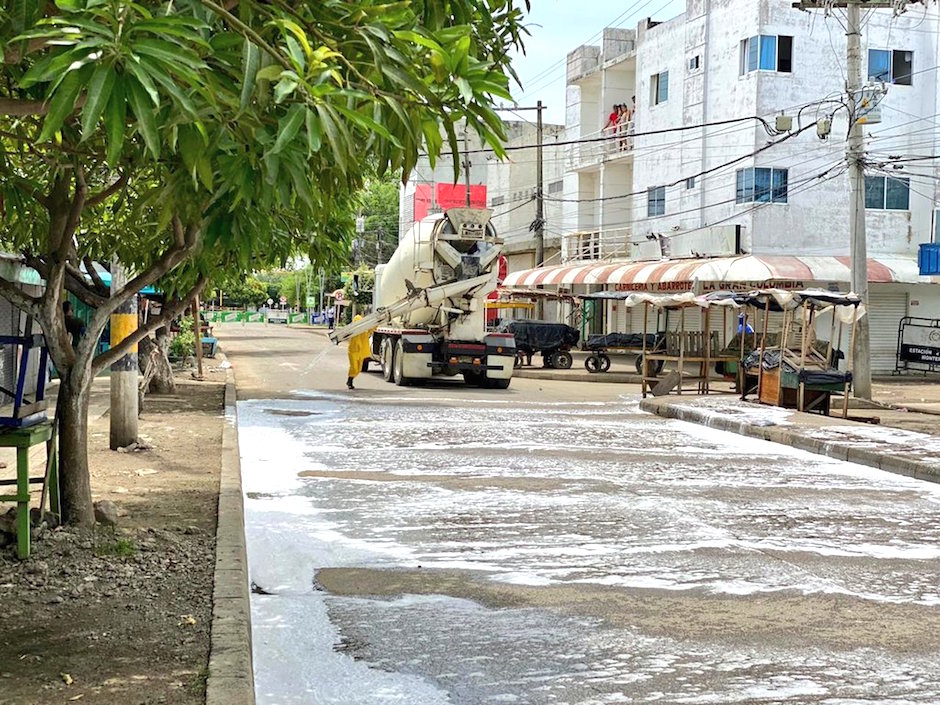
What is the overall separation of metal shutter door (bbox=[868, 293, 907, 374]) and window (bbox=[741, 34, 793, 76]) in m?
7.89

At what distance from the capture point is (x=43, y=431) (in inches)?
282

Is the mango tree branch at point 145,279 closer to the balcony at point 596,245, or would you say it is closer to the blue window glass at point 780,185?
the blue window glass at point 780,185

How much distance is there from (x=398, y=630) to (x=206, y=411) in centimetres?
1252

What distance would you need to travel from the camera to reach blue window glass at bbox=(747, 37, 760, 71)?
117ft

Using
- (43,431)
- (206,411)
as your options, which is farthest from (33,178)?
(206,411)

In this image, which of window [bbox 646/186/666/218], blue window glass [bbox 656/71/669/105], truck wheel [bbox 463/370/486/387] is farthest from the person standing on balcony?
truck wheel [bbox 463/370/486/387]

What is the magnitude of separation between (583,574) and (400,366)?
1918cm

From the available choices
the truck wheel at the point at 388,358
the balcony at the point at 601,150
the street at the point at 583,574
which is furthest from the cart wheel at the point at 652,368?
the street at the point at 583,574

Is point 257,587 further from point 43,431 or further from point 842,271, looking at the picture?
point 842,271

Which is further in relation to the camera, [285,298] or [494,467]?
[285,298]

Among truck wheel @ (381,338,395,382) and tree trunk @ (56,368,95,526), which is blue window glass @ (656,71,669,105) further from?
tree trunk @ (56,368,95,526)

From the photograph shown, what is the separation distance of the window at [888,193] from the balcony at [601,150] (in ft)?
33.5

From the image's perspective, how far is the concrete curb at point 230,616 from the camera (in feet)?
15.9

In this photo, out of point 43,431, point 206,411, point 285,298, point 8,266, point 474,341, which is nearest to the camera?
point 43,431
